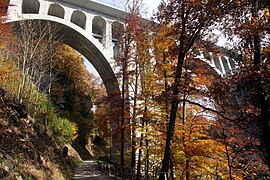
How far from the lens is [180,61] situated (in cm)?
485

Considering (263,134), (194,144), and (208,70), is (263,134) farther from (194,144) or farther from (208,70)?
(208,70)

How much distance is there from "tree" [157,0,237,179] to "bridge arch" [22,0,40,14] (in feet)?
37.7

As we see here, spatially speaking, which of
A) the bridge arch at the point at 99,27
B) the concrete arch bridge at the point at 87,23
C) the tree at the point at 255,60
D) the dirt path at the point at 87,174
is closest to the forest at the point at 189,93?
the tree at the point at 255,60

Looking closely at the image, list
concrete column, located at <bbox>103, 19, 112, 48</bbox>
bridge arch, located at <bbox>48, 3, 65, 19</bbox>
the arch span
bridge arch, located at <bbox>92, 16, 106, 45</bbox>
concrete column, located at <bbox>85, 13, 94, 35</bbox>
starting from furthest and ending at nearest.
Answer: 1. bridge arch, located at <bbox>92, 16, 106, 45</bbox>
2. concrete column, located at <bbox>103, 19, 112, 48</bbox>
3. concrete column, located at <bbox>85, 13, 94, 35</bbox>
4. bridge arch, located at <bbox>48, 3, 65, 19</bbox>
5. the arch span

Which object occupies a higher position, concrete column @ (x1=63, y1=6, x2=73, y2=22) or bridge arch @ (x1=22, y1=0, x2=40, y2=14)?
bridge arch @ (x1=22, y1=0, x2=40, y2=14)

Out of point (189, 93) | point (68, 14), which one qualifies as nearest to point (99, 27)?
point (68, 14)

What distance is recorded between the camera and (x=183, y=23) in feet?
16.3

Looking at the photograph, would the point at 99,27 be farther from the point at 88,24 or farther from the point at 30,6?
the point at 30,6

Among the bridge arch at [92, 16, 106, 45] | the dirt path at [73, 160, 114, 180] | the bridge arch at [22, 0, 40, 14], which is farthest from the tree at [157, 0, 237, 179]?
the bridge arch at [22, 0, 40, 14]

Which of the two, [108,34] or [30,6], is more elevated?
[30,6]

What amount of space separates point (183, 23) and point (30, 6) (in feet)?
44.1

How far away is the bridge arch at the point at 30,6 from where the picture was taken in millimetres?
13312

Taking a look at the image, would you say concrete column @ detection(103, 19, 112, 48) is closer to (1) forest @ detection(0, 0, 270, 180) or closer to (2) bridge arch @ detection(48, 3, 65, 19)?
(2) bridge arch @ detection(48, 3, 65, 19)

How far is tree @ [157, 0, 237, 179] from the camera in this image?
164 inches
